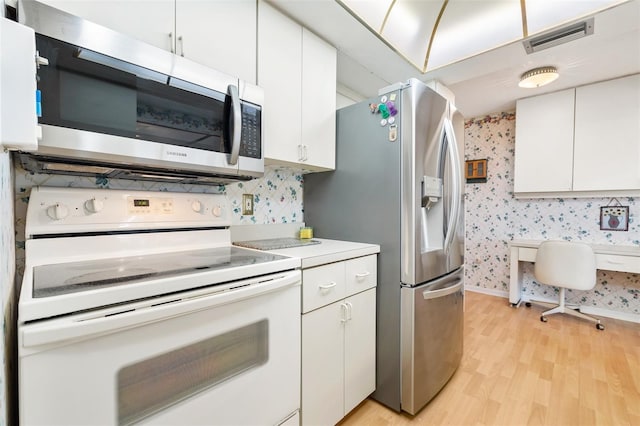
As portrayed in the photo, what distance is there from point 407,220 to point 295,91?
0.96 metres

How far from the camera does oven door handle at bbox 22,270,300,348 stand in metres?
0.62

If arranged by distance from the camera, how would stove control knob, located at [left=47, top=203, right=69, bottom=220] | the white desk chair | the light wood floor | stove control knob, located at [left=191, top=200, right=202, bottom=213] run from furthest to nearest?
the white desk chair → the light wood floor → stove control knob, located at [left=191, top=200, right=202, bottom=213] → stove control knob, located at [left=47, top=203, right=69, bottom=220]

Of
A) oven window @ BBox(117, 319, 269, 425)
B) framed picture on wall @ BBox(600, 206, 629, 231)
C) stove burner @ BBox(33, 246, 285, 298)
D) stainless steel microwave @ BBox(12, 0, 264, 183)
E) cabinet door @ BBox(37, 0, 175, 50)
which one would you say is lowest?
oven window @ BBox(117, 319, 269, 425)

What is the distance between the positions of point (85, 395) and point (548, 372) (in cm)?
259

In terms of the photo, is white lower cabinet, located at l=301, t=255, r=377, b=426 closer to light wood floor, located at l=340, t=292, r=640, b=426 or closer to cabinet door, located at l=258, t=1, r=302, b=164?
light wood floor, located at l=340, t=292, r=640, b=426

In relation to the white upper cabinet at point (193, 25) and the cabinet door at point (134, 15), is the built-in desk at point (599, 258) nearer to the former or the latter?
the white upper cabinet at point (193, 25)

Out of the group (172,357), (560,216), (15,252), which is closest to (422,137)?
(172,357)

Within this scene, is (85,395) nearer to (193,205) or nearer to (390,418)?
(193,205)

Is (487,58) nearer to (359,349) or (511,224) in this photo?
(359,349)

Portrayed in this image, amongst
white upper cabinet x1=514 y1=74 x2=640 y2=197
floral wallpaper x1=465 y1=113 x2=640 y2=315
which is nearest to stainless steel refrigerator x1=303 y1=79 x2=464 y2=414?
white upper cabinet x1=514 y1=74 x2=640 y2=197

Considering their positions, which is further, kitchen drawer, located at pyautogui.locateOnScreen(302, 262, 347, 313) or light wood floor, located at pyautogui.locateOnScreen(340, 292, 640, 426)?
light wood floor, located at pyautogui.locateOnScreen(340, 292, 640, 426)

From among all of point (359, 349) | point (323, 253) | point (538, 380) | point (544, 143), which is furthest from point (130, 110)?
point (544, 143)

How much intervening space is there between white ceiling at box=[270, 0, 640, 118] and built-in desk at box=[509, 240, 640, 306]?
5.41 ft

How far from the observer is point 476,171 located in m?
3.83
